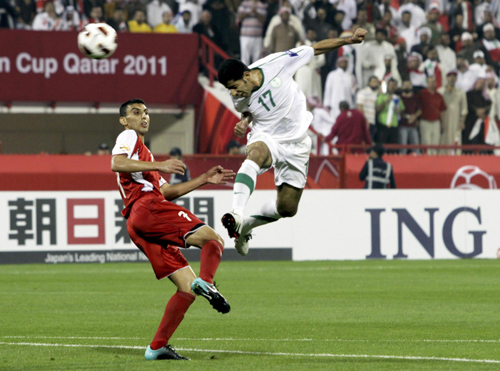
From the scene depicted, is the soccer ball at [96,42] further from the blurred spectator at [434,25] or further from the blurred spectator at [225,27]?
the blurred spectator at [434,25]

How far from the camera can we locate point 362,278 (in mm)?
15336

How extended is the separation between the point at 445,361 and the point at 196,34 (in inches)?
657

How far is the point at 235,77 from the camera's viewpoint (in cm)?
851

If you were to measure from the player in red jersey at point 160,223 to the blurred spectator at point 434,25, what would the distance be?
17116 millimetres

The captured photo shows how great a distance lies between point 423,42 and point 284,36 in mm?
3646

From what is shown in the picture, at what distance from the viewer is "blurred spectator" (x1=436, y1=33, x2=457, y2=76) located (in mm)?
23547

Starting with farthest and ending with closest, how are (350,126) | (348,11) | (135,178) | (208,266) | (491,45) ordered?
(491,45), (348,11), (350,126), (135,178), (208,266)

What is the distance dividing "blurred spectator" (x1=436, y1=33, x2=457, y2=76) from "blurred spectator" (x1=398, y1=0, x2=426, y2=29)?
101cm

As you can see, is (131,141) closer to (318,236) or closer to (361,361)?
(361,361)

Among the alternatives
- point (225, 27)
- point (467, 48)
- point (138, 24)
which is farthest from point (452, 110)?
point (138, 24)

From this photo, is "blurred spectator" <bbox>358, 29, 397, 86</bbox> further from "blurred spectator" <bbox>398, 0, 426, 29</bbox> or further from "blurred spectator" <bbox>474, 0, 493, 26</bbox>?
"blurred spectator" <bbox>474, 0, 493, 26</bbox>

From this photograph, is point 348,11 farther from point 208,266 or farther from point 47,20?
point 208,266

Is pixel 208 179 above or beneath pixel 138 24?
beneath

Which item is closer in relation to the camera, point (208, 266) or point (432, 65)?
point (208, 266)
